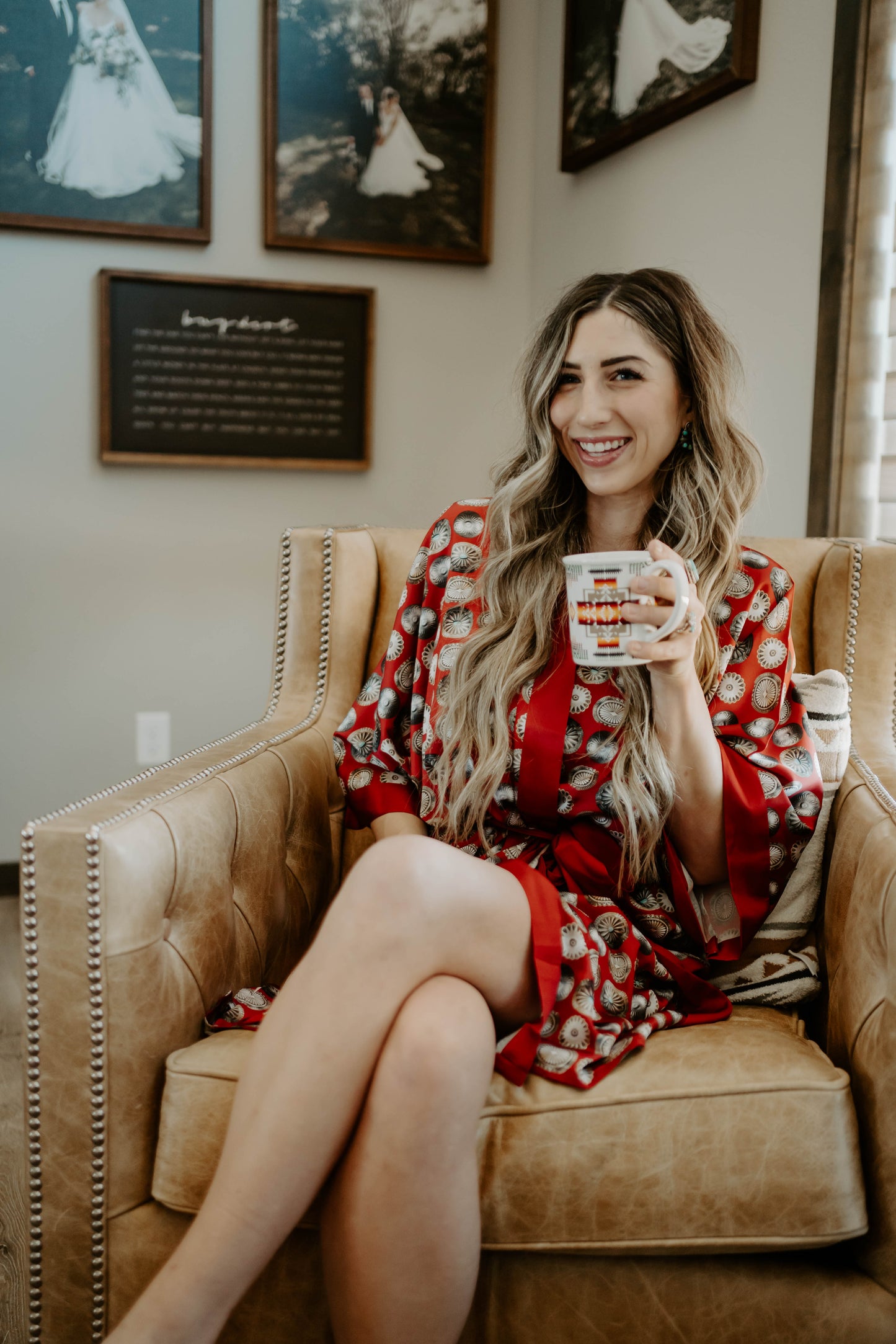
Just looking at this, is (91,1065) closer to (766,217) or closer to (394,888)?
(394,888)

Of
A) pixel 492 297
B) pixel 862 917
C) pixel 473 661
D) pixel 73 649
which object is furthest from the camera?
pixel 492 297

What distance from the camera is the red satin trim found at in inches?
50.9

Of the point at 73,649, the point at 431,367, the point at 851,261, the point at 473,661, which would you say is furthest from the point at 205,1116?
the point at 431,367

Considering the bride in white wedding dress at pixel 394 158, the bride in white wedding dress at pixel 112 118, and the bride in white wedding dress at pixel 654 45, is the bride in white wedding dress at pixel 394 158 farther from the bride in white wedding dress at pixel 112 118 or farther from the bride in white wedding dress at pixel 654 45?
the bride in white wedding dress at pixel 654 45

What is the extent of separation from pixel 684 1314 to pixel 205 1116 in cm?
48

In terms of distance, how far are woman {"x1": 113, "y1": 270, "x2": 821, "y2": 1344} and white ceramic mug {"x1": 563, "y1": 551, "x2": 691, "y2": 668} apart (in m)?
0.02

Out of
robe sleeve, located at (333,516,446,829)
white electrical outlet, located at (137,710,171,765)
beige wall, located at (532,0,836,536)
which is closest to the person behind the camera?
robe sleeve, located at (333,516,446,829)

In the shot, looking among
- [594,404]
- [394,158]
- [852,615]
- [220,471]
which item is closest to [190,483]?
[220,471]

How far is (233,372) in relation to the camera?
2627 millimetres

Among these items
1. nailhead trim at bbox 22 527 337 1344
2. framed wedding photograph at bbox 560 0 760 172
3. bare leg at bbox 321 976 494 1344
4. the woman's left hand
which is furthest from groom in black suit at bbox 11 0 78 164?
bare leg at bbox 321 976 494 1344

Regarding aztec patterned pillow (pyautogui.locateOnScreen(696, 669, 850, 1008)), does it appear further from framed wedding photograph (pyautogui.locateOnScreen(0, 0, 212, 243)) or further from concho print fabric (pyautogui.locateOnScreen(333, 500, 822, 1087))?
framed wedding photograph (pyautogui.locateOnScreen(0, 0, 212, 243))

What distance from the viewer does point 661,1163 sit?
3.20 ft

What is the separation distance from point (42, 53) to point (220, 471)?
3.27 feet

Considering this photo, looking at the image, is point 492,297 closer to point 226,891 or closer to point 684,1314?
point 226,891
